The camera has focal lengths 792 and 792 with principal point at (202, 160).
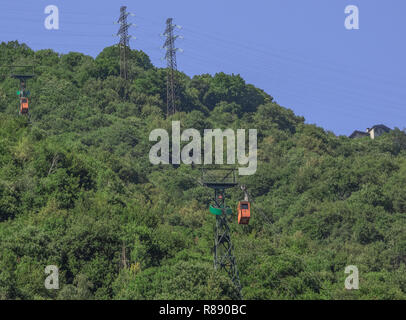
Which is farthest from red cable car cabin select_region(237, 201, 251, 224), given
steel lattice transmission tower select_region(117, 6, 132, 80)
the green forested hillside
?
steel lattice transmission tower select_region(117, 6, 132, 80)

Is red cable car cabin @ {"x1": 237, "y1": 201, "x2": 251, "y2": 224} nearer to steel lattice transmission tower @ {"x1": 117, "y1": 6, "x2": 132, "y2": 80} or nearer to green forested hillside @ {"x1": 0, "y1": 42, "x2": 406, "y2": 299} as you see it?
green forested hillside @ {"x1": 0, "y1": 42, "x2": 406, "y2": 299}

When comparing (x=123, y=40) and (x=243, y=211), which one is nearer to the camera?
(x=243, y=211)

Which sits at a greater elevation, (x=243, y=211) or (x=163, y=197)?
(x=163, y=197)

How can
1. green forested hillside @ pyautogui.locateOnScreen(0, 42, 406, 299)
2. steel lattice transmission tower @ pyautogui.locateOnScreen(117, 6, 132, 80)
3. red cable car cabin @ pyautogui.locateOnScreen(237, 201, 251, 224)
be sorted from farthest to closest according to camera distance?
steel lattice transmission tower @ pyautogui.locateOnScreen(117, 6, 132, 80) < green forested hillside @ pyautogui.locateOnScreen(0, 42, 406, 299) < red cable car cabin @ pyautogui.locateOnScreen(237, 201, 251, 224)

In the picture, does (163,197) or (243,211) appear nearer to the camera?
(243,211)

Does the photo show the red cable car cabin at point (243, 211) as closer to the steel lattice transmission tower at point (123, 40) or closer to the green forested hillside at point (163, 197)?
the green forested hillside at point (163, 197)

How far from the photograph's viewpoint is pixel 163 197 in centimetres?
10931

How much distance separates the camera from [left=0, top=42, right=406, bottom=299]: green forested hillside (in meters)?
69.0

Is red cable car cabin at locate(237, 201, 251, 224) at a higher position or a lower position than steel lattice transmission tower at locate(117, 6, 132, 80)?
lower

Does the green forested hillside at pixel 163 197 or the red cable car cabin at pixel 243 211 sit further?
the green forested hillside at pixel 163 197

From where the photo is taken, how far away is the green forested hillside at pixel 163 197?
69.0m

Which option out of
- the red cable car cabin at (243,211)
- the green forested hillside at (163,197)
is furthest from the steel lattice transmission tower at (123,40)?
the red cable car cabin at (243,211)

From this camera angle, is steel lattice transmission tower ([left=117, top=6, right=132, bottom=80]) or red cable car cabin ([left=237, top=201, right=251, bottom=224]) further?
steel lattice transmission tower ([left=117, top=6, right=132, bottom=80])

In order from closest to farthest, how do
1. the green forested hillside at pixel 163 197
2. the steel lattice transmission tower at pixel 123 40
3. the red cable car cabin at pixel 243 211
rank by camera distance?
the red cable car cabin at pixel 243 211, the green forested hillside at pixel 163 197, the steel lattice transmission tower at pixel 123 40
